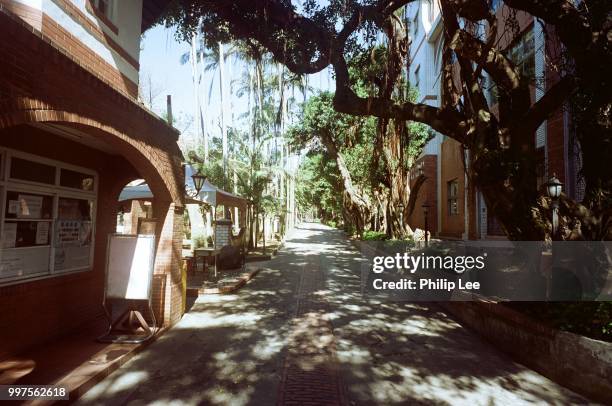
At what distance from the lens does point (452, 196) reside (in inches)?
869

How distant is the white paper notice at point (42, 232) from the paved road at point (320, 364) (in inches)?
92.9

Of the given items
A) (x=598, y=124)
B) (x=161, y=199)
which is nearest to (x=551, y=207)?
(x=598, y=124)

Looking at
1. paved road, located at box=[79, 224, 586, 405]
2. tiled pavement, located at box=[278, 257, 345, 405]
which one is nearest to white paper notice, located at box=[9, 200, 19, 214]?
paved road, located at box=[79, 224, 586, 405]

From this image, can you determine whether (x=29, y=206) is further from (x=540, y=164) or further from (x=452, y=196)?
(x=452, y=196)

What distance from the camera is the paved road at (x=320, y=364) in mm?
4078

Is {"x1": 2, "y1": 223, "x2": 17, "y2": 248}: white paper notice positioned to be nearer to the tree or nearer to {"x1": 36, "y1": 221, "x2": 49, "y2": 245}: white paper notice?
{"x1": 36, "y1": 221, "x2": 49, "y2": 245}: white paper notice

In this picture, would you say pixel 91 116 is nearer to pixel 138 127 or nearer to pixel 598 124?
pixel 138 127

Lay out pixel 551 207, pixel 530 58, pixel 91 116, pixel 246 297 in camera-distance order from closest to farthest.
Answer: pixel 91 116 < pixel 551 207 < pixel 246 297 < pixel 530 58

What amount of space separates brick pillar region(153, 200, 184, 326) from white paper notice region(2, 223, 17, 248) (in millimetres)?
2040

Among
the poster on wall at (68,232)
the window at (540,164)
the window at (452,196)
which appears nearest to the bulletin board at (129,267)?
the poster on wall at (68,232)

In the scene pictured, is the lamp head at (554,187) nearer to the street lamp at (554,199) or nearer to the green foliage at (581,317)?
the street lamp at (554,199)

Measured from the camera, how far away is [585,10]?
222 inches

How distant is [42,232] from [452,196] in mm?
21233

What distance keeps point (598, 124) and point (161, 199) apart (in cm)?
735
